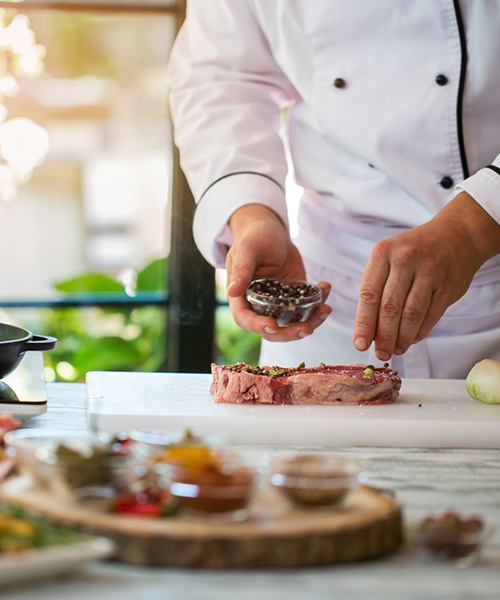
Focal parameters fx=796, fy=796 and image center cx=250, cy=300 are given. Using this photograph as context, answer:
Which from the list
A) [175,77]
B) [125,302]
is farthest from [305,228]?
[125,302]

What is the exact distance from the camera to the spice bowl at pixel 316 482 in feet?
2.89

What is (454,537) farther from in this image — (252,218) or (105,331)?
(105,331)

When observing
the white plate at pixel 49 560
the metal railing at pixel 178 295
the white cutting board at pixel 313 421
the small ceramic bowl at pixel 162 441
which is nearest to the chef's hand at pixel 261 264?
the white cutting board at pixel 313 421

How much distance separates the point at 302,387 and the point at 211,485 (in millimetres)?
935

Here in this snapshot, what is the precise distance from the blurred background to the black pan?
192 centimetres

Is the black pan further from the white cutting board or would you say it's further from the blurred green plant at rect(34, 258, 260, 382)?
the blurred green plant at rect(34, 258, 260, 382)

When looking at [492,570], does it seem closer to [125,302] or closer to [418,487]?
[418,487]

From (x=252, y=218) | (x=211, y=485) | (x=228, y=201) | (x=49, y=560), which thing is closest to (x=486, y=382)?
(x=252, y=218)

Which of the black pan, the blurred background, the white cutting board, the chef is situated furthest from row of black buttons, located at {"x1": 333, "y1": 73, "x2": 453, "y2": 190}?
the blurred background

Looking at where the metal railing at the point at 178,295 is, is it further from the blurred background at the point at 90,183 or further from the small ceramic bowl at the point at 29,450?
the small ceramic bowl at the point at 29,450

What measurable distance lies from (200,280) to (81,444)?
2.60m

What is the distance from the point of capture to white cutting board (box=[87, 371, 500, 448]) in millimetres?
1559

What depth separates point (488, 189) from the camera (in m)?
1.82

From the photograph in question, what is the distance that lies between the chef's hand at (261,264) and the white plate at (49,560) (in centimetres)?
112
